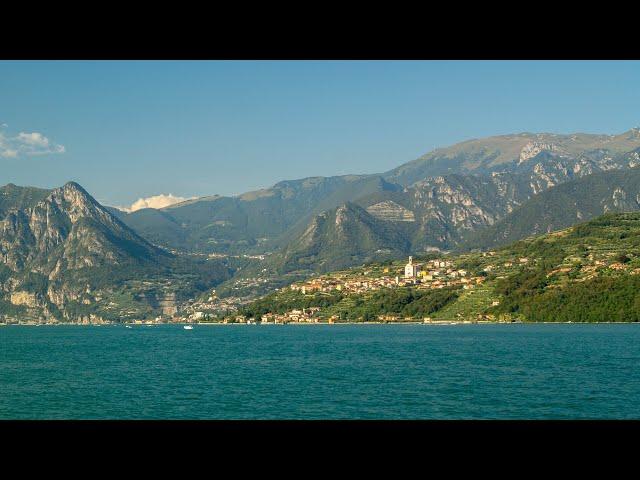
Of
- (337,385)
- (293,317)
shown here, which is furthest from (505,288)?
(337,385)

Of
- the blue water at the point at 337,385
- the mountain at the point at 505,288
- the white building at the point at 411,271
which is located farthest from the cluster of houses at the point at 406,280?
the blue water at the point at 337,385

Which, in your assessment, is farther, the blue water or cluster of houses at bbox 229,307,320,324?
cluster of houses at bbox 229,307,320,324

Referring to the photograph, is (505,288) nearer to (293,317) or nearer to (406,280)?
(406,280)

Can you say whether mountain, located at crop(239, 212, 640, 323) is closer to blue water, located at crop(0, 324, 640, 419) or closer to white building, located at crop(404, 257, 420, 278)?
white building, located at crop(404, 257, 420, 278)

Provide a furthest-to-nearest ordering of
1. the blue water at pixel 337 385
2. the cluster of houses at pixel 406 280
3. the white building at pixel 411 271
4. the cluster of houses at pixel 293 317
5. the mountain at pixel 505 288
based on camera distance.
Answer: the white building at pixel 411 271 < the cluster of houses at pixel 293 317 < the cluster of houses at pixel 406 280 < the mountain at pixel 505 288 < the blue water at pixel 337 385

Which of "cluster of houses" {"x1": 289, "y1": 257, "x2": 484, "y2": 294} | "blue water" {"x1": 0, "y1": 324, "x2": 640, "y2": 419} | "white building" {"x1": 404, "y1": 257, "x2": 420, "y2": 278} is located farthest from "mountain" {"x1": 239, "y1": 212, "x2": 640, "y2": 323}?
"blue water" {"x1": 0, "y1": 324, "x2": 640, "y2": 419}

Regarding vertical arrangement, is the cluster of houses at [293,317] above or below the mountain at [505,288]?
below

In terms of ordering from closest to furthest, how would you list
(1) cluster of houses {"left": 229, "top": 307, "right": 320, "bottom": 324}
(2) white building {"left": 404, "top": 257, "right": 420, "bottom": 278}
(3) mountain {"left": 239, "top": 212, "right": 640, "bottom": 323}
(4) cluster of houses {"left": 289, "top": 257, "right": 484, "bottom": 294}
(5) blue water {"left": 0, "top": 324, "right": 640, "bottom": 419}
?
(5) blue water {"left": 0, "top": 324, "right": 640, "bottom": 419} < (3) mountain {"left": 239, "top": 212, "right": 640, "bottom": 323} < (4) cluster of houses {"left": 289, "top": 257, "right": 484, "bottom": 294} < (1) cluster of houses {"left": 229, "top": 307, "right": 320, "bottom": 324} < (2) white building {"left": 404, "top": 257, "right": 420, "bottom": 278}

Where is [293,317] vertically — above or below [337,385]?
below

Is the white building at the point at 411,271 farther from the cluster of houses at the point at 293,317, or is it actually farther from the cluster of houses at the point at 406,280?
the cluster of houses at the point at 293,317
